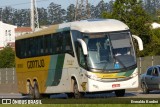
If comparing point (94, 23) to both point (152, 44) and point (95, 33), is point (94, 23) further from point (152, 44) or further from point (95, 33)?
point (152, 44)

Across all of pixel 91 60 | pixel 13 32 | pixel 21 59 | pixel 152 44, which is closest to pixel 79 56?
pixel 91 60

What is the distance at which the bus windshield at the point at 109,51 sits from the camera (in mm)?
29172

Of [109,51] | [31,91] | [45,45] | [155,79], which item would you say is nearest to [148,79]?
[155,79]

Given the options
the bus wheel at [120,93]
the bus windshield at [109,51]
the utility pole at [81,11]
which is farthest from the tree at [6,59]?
the bus windshield at [109,51]

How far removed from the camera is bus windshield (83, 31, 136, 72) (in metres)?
29.2

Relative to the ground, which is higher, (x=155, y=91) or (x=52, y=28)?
(x=52, y=28)

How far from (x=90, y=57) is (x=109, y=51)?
896 millimetres

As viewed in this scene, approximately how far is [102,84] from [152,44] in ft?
138

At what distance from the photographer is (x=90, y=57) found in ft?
95.8

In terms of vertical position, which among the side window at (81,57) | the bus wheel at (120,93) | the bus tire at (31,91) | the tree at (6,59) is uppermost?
the side window at (81,57)

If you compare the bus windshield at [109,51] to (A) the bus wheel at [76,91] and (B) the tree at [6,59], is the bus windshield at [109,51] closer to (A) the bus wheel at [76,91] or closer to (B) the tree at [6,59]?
(A) the bus wheel at [76,91]

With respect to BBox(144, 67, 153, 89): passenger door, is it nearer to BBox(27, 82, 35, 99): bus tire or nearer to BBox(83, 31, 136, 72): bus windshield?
BBox(83, 31, 136, 72): bus windshield

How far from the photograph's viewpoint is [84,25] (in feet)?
99.1

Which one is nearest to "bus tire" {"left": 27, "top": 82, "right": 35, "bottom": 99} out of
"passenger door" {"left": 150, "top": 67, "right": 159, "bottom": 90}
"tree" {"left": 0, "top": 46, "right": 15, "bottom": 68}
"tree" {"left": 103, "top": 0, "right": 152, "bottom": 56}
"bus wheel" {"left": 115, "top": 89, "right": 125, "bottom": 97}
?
"bus wheel" {"left": 115, "top": 89, "right": 125, "bottom": 97}
